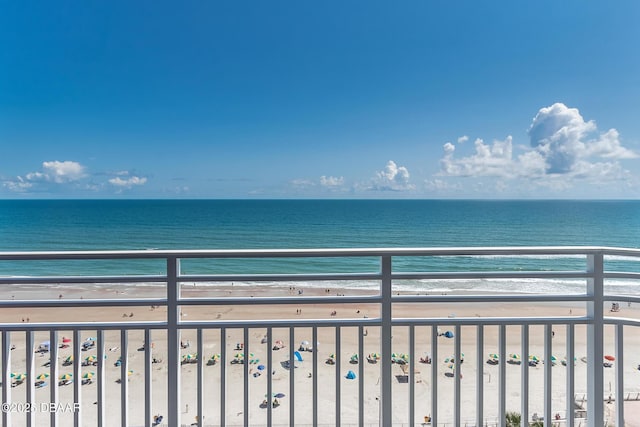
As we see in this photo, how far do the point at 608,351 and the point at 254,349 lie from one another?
516 centimetres

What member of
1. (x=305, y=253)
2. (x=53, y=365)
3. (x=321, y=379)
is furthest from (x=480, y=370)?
(x=321, y=379)

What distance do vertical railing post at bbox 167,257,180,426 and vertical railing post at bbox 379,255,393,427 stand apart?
817 millimetres

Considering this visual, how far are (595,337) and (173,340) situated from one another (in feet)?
5.68

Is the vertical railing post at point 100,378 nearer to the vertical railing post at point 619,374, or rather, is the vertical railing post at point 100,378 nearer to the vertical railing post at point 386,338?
the vertical railing post at point 386,338

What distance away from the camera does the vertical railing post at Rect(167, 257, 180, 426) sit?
1377 mm

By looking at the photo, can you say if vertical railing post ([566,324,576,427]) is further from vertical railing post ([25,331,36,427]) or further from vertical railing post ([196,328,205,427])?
vertical railing post ([25,331,36,427])

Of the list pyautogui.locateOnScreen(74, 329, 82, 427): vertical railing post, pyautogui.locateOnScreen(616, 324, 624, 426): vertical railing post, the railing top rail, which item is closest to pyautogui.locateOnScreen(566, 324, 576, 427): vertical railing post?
pyautogui.locateOnScreen(616, 324, 624, 426): vertical railing post

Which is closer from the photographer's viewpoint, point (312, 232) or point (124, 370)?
point (124, 370)

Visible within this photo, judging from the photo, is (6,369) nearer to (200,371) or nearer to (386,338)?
(200,371)

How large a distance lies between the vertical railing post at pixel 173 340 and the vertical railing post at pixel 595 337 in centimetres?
166

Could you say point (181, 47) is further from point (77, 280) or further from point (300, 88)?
point (77, 280)

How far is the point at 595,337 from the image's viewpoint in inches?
57.4

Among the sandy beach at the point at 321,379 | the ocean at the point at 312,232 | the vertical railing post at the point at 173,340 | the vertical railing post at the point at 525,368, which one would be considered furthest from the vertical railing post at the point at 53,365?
the ocean at the point at 312,232

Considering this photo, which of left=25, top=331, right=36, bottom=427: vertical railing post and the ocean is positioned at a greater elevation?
left=25, top=331, right=36, bottom=427: vertical railing post
